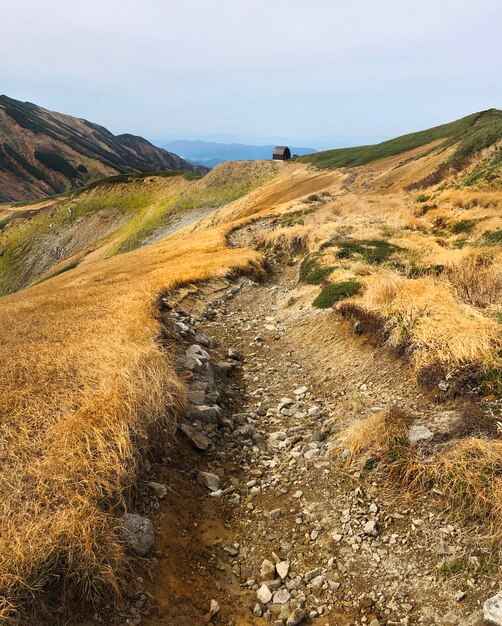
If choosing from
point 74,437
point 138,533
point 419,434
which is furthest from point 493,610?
point 74,437

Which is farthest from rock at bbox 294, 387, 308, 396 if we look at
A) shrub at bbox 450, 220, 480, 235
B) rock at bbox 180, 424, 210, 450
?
shrub at bbox 450, 220, 480, 235

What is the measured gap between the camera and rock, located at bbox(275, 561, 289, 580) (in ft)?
19.7

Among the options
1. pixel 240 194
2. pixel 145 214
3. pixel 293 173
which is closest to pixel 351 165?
pixel 293 173

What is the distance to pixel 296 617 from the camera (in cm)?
528

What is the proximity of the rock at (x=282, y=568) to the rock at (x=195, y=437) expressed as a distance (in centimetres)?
311

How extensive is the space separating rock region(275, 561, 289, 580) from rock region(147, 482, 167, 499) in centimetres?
220

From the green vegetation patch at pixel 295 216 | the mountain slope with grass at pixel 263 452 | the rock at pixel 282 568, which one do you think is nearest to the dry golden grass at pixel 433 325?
the mountain slope with grass at pixel 263 452

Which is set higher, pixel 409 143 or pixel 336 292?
pixel 409 143

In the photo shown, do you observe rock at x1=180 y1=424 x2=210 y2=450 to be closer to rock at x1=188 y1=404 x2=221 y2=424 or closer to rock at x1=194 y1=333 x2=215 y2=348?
rock at x1=188 y1=404 x2=221 y2=424

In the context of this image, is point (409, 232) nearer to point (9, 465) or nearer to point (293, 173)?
point (9, 465)

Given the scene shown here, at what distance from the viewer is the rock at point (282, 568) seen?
6.00 meters

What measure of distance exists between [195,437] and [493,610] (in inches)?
231

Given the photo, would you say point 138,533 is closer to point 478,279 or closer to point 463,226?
point 478,279

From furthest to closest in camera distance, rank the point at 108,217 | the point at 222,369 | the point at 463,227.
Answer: the point at 108,217, the point at 463,227, the point at 222,369
